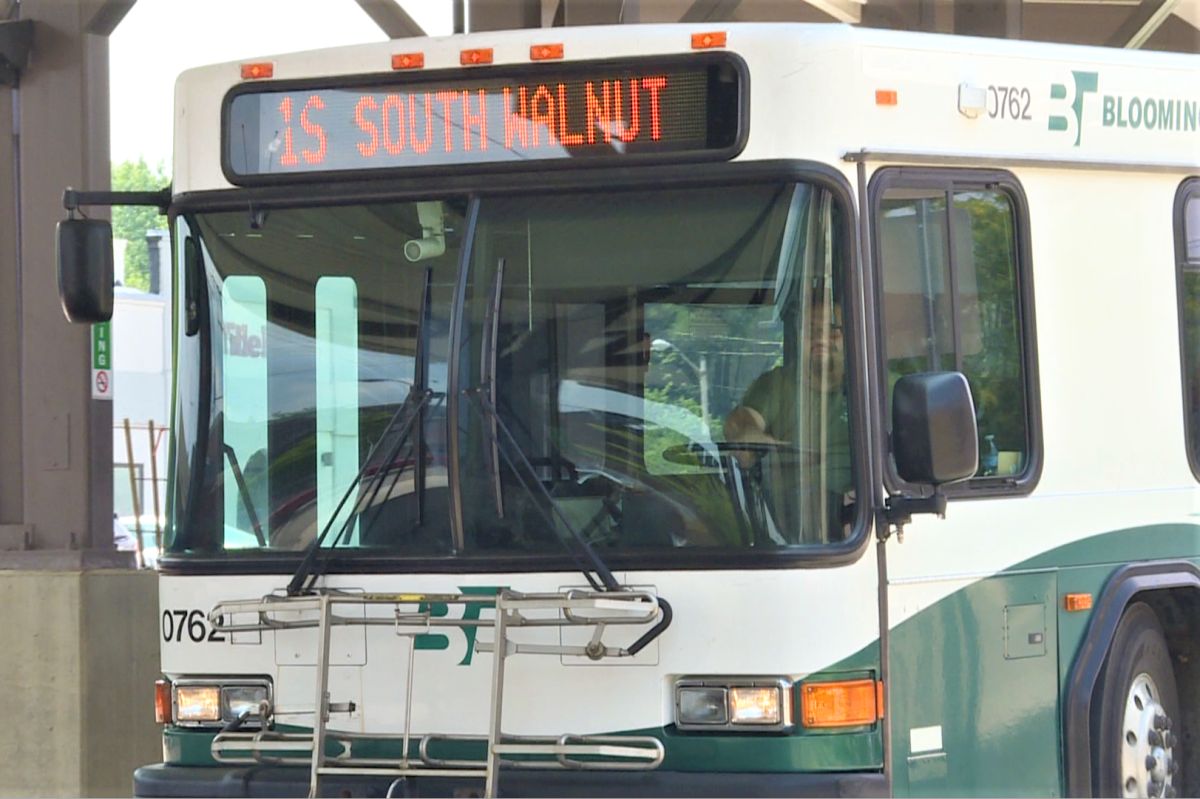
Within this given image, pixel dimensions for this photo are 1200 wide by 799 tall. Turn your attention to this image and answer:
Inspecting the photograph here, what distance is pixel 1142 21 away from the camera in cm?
1493

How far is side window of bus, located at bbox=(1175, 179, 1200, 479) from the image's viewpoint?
6.25 metres

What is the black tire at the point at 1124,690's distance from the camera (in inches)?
225

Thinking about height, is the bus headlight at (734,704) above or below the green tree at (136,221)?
below

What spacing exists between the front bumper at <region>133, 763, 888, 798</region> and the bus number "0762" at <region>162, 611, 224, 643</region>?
411 mm

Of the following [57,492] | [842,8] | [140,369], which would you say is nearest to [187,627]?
[57,492]

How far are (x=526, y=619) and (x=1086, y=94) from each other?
2600 mm

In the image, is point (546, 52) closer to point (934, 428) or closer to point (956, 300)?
point (956, 300)

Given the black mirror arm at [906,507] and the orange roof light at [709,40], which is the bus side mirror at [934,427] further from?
the orange roof light at [709,40]

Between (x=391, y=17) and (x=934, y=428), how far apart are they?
765cm

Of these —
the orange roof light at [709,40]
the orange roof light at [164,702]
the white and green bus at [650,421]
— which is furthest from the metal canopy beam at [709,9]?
the orange roof light at [164,702]

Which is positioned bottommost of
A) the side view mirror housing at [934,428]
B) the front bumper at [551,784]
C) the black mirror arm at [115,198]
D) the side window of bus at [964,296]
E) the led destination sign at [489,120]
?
the front bumper at [551,784]

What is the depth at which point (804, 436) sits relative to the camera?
507 cm

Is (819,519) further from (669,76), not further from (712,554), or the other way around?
(669,76)

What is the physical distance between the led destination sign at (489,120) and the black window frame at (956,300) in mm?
538
